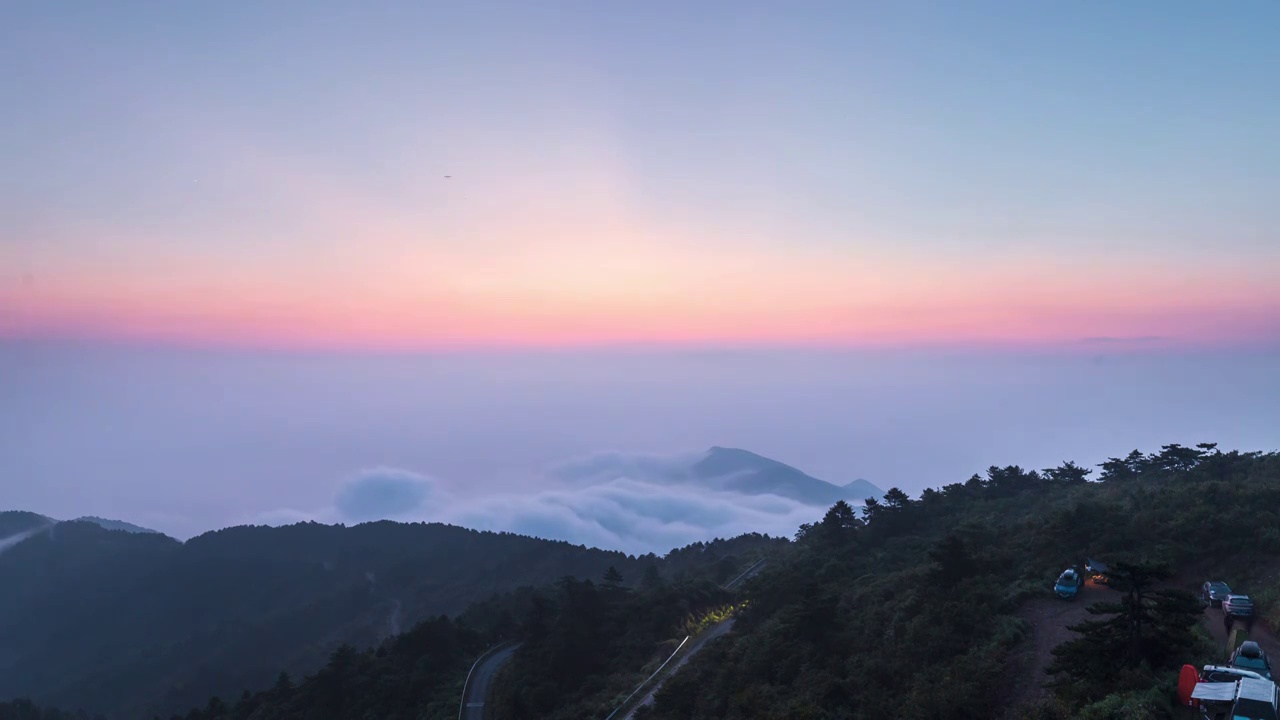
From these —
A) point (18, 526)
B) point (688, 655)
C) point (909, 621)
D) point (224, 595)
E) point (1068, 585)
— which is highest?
point (1068, 585)

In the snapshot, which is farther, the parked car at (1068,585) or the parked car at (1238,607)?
the parked car at (1068,585)

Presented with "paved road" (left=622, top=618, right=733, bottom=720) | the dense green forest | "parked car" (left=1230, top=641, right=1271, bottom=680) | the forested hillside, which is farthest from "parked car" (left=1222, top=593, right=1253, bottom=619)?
"paved road" (left=622, top=618, right=733, bottom=720)

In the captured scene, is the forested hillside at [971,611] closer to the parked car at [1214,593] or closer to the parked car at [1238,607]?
the parked car at [1214,593]

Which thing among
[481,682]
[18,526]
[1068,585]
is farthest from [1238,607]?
[18,526]

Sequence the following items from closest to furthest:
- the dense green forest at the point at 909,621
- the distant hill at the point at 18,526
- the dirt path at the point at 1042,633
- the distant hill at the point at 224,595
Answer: the dense green forest at the point at 909,621, the dirt path at the point at 1042,633, the distant hill at the point at 224,595, the distant hill at the point at 18,526

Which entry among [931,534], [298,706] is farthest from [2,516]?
[931,534]

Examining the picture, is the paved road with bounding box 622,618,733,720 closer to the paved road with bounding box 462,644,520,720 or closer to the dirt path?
the paved road with bounding box 462,644,520,720

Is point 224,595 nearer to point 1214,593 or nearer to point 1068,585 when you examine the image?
point 1068,585

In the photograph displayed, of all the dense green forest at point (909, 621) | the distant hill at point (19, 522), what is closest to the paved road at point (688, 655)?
the dense green forest at point (909, 621)
